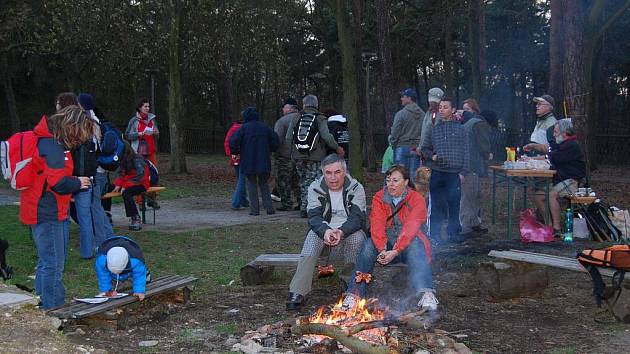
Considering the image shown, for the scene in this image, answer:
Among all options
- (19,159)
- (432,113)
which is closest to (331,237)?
(19,159)

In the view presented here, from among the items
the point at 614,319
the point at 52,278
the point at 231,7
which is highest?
the point at 231,7

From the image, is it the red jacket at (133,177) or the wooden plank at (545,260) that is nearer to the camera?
the wooden plank at (545,260)

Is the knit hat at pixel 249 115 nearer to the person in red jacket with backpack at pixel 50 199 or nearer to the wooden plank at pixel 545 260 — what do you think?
the wooden plank at pixel 545 260

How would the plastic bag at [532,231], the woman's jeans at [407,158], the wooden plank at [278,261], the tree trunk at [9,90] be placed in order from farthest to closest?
1. the tree trunk at [9,90]
2. the woman's jeans at [407,158]
3. the plastic bag at [532,231]
4. the wooden plank at [278,261]

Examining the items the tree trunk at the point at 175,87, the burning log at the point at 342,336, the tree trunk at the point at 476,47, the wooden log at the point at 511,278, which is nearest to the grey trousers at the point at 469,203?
the wooden log at the point at 511,278

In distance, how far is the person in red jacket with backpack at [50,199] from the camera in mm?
6070

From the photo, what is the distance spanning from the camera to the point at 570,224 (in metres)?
10.1

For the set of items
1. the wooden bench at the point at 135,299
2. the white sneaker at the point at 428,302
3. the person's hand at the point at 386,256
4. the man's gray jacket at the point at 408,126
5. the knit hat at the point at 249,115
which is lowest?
the white sneaker at the point at 428,302

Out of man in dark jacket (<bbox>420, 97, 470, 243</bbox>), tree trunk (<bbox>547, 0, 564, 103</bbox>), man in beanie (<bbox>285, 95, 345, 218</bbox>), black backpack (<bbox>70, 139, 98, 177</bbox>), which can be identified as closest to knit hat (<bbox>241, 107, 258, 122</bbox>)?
man in beanie (<bbox>285, 95, 345, 218</bbox>)

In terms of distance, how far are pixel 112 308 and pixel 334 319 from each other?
1729 mm

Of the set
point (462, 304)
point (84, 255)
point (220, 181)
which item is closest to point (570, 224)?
point (462, 304)

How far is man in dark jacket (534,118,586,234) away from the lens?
397 inches

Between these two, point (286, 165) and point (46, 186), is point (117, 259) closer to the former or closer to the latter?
point (46, 186)

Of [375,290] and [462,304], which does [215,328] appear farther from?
[462,304]
